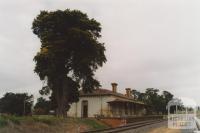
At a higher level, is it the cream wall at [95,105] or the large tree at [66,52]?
the large tree at [66,52]

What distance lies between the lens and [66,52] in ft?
132

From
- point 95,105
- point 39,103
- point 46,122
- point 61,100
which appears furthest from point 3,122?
point 39,103

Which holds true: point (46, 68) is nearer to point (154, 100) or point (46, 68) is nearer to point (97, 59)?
point (97, 59)

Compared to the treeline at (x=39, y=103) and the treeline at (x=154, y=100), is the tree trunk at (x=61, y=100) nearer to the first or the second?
the treeline at (x=39, y=103)

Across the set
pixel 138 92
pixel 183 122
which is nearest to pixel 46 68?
pixel 183 122

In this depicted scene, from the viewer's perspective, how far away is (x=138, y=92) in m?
124

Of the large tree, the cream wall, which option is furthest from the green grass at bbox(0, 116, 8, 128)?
the cream wall

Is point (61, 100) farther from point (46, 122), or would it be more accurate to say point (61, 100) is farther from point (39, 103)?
point (39, 103)

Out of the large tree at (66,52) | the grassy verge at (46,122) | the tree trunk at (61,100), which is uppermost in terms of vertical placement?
the large tree at (66,52)

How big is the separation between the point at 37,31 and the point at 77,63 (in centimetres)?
657

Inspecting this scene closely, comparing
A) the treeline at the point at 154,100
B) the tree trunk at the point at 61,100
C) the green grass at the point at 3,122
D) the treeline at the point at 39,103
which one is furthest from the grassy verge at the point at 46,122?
the treeline at the point at 154,100

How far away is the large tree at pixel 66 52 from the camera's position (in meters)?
39.7

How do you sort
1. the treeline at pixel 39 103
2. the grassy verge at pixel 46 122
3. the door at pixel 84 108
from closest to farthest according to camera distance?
the grassy verge at pixel 46 122
the door at pixel 84 108
the treeline at pixel 39 103

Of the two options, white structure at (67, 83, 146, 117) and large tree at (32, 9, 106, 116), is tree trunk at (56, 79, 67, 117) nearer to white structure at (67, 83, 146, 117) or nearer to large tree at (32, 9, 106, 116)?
large tree at (32, 9, 106, 116)
